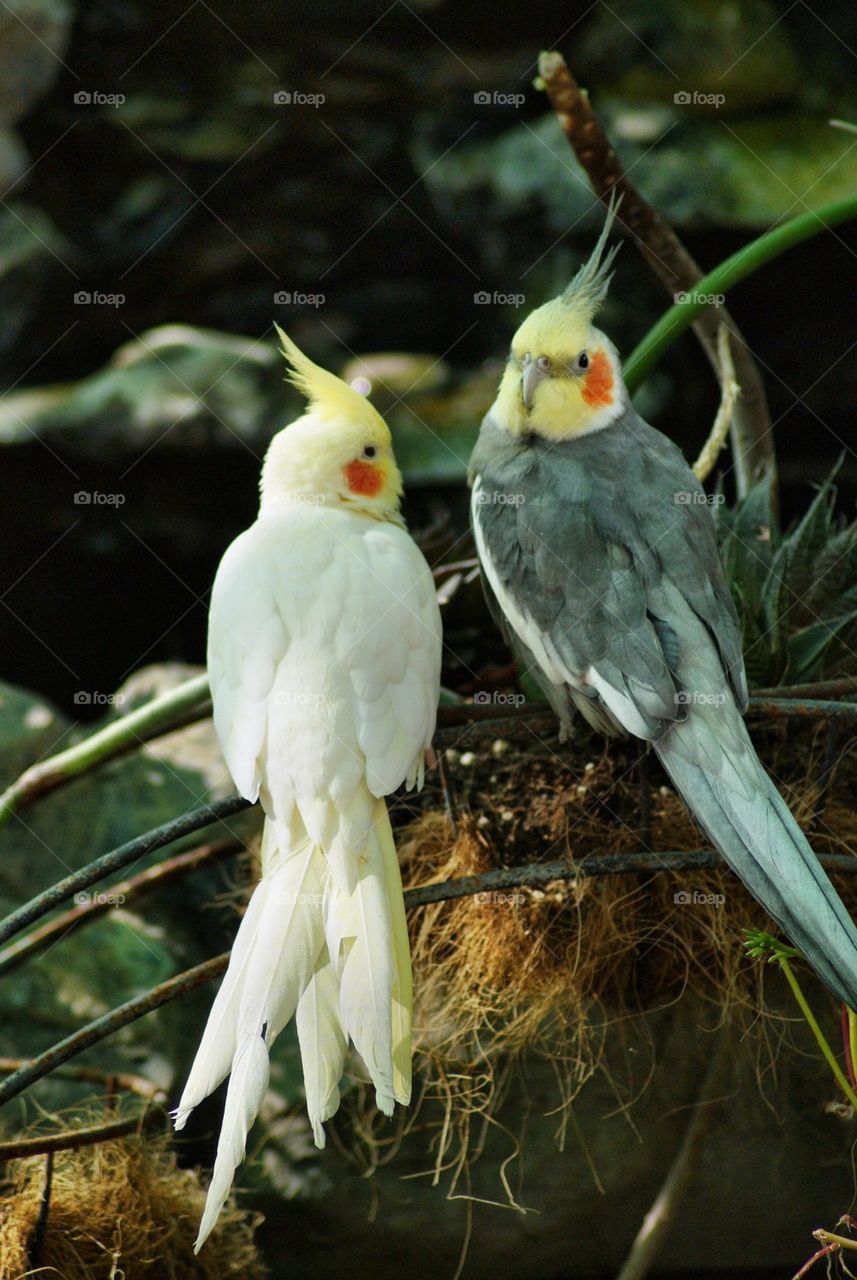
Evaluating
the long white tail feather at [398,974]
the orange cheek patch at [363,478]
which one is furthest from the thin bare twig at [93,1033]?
the orange cheek patch at [363,478]

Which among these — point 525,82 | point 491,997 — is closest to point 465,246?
point 525,82

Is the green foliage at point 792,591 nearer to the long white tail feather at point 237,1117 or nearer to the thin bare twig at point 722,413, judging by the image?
the thin bare twig at point 722,413

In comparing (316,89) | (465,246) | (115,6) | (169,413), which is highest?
(115,6)

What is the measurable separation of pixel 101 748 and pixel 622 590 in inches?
20.2

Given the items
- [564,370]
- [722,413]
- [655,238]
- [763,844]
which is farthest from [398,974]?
[655,238]

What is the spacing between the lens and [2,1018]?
4.68 feet

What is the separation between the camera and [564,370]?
3.31ft

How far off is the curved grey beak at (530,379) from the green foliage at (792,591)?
0.28 m

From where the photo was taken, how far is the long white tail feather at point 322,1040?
785 millimetres

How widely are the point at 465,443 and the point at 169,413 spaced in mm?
439

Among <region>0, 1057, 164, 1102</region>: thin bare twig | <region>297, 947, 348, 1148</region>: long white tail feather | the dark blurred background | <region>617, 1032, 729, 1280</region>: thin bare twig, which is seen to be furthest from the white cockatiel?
the dark blurred background

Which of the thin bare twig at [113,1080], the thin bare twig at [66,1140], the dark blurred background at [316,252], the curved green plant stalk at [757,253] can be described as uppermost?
the dark blurred background at [316,252]

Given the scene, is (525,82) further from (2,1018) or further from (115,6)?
(2,1018)

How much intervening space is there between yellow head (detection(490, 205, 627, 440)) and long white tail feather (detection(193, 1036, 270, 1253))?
0.56 meters
